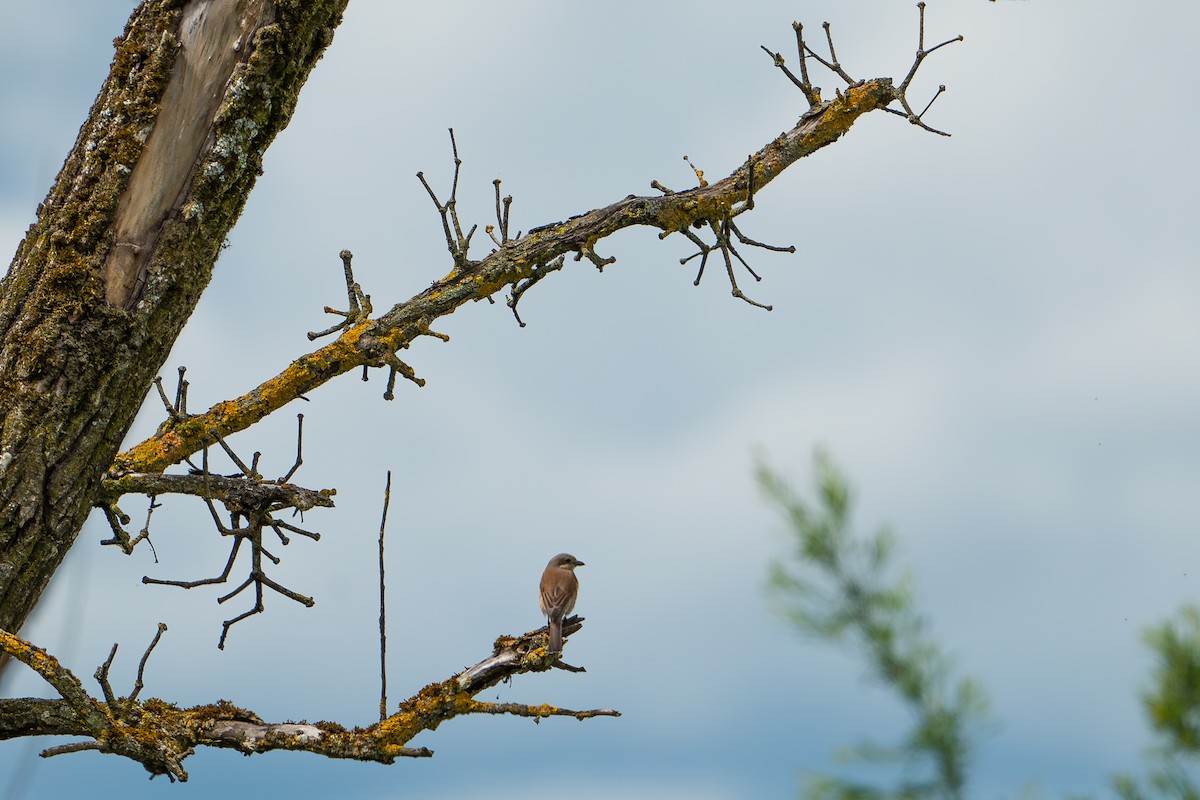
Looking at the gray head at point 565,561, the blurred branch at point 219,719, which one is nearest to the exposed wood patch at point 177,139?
the blurred branch at point 219,719

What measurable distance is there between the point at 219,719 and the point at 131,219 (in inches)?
69.1

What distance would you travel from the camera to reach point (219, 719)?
411cm

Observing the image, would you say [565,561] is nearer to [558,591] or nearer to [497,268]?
[558,591]

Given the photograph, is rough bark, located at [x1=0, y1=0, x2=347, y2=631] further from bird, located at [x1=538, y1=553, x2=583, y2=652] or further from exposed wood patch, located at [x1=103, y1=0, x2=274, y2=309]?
bird, located at [x1=538, y1=553, x2=583, y2=652]

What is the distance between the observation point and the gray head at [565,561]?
248 inches

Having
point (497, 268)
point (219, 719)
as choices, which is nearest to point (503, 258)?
point (497, 268)

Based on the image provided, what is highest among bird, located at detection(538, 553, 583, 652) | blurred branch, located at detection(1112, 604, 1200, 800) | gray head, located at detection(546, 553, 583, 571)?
gray head, located at detection(546, 553, 583, 571)

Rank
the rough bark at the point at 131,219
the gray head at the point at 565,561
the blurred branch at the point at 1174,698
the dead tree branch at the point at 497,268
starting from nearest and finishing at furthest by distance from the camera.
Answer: the blurred branch at the point at 1174,698, the rough bark at the point at 131,219, the dead tree branch at the point at 497,268, the gray head at the point at 565,561

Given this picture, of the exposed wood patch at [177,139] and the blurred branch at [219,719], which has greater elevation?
the exposed wood patch at [177,139]

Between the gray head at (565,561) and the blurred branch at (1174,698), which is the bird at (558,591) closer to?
the gray head at (565,561)

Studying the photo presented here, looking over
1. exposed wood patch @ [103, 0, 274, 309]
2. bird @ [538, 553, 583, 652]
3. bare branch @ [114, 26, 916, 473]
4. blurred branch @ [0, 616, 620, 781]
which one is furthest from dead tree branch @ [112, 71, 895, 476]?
bird @ [538, 553, 583, 652]

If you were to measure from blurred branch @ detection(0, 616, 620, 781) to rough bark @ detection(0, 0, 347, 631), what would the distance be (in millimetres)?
515

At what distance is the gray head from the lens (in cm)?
630

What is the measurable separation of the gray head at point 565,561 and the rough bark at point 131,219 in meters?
2.80
